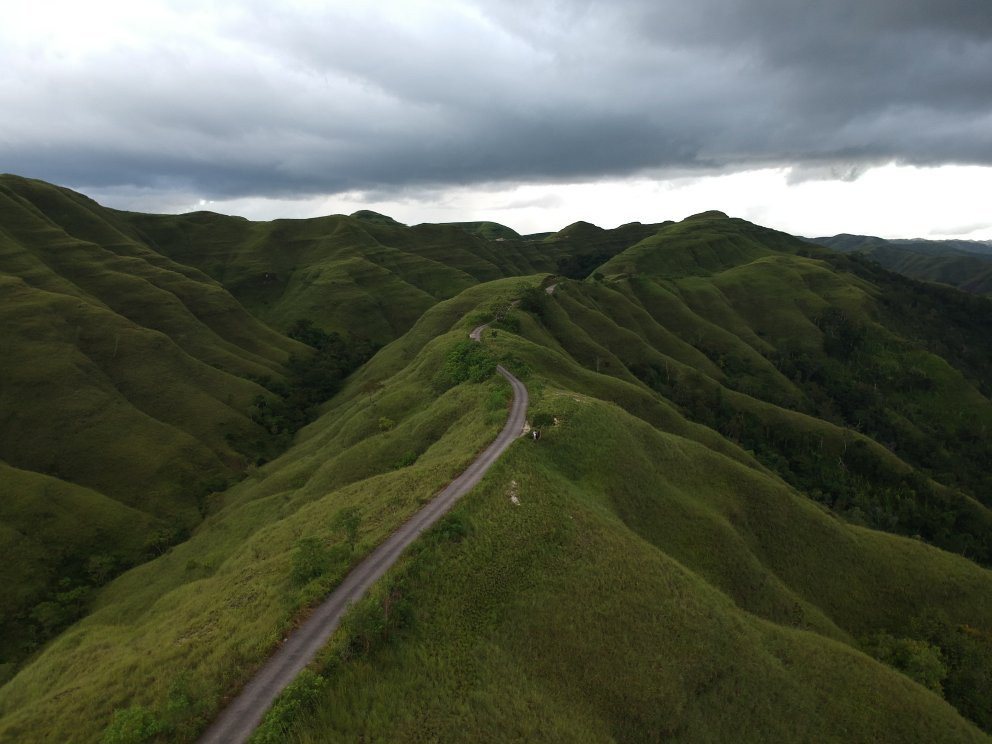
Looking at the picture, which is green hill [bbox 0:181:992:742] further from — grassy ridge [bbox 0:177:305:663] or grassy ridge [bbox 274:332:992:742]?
grassy ridge [bbox 0:177:305:663]

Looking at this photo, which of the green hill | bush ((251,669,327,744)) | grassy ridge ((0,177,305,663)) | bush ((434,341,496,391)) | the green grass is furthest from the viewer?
bush ((434,341,496,391))

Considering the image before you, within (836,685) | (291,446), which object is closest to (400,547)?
(836,685)

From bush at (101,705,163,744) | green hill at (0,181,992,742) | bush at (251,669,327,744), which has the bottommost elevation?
green hill at (0,181,992,742)

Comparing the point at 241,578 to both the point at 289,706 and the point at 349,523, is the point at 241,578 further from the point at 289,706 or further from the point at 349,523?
the point at 289,706

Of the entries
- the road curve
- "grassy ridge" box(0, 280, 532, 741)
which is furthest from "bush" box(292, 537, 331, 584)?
the road curve

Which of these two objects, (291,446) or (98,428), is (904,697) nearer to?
(291,446)

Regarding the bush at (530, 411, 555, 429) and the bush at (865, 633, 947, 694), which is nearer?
the bush at (865, 633, 947, 694)

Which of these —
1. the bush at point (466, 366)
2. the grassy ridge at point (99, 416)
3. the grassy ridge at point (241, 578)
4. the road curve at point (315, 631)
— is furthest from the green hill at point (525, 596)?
the grassy ridge at point (99, 416)

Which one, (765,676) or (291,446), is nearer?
(765,676)
